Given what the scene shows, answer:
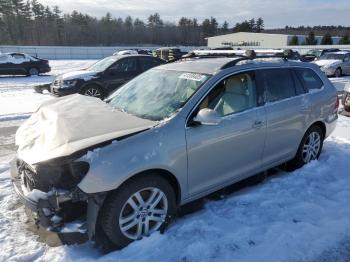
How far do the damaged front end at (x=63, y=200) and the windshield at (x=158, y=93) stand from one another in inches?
41.3

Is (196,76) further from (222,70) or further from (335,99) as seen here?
(335,99)

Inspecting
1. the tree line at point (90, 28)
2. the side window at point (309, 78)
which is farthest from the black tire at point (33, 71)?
the tree line at point (90, 28)

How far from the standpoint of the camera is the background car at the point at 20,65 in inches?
810

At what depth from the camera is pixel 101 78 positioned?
10859 millimetres

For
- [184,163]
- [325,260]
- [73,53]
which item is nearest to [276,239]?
[325,260]

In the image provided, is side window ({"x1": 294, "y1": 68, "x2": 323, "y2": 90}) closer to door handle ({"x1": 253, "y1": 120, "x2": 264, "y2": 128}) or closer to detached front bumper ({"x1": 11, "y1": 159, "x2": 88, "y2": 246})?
door handle ({"x1": 253, "y1": 120, "x2": 264, "y2": 128})

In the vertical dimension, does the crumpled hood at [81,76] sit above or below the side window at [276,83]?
below

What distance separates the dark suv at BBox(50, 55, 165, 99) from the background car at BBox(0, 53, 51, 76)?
11.4m

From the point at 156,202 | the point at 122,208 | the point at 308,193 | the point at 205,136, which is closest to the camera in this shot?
the point at 122,208

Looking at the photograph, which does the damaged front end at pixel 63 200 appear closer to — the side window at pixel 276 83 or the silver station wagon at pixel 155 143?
the silver station wagon at pixel 155 143

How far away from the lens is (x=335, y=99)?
5617 mm

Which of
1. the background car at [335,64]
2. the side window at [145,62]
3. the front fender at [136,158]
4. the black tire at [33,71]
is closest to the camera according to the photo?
the front fender at [136,158]

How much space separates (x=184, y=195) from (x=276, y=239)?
3.35ft

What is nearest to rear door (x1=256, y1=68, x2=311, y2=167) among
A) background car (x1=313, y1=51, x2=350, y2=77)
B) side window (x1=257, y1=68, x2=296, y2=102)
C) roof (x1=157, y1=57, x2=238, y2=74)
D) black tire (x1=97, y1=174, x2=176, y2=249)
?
side window (x1=257, y1=68, x2=296, y2=102)
